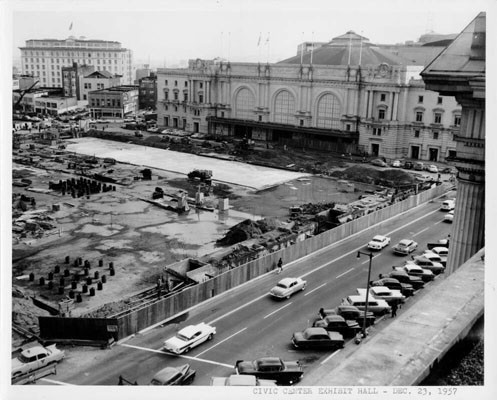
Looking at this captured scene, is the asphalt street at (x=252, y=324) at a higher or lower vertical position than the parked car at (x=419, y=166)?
lower

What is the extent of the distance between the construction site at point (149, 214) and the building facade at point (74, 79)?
26.8 meters

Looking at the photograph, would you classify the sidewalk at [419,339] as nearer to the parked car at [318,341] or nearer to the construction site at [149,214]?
the parked car at [318,341]

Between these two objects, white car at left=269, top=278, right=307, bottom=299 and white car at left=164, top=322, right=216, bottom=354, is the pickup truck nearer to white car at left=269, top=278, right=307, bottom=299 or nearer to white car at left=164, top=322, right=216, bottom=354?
white car at left=164, top=322, right=216, bottom=354

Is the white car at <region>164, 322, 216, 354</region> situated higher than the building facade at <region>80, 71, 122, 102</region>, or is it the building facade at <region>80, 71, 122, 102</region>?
the building facade at <region>80, 71, 122, 102</region>

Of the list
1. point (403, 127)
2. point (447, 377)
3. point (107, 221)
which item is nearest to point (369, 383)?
point (447, 377)

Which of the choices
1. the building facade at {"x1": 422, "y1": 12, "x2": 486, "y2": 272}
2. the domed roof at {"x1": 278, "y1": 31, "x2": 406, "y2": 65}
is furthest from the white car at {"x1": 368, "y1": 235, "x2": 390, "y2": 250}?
the domed roof at {"x1": 278, "y1": 31, "x2": 406, "y2": 65}

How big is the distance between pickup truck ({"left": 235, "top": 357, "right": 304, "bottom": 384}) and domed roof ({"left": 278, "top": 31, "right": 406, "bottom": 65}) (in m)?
37.2

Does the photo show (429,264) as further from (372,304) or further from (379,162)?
(379,162)

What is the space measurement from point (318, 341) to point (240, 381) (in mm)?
3087

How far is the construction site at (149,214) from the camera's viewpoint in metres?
17.1

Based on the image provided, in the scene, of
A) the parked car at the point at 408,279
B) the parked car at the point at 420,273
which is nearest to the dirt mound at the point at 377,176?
the parked car at the point at 420,273

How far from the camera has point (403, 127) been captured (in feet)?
139

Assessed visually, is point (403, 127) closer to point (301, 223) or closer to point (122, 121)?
point (301, 223)

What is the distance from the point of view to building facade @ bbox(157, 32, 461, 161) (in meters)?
41.8
